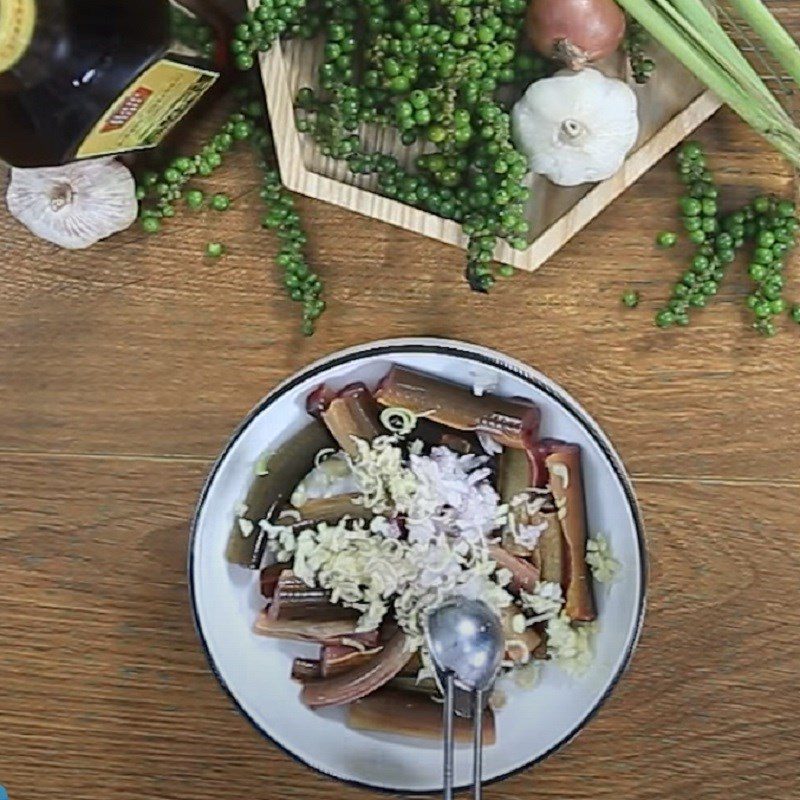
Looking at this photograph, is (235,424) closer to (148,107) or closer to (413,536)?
(413,536)

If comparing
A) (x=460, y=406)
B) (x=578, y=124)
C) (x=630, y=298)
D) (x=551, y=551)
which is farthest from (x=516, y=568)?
(x=578, y=124)

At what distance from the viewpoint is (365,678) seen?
1.00 metres

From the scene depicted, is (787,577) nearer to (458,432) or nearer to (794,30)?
(458,432)

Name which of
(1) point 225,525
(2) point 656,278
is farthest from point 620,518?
(1) point 225,525

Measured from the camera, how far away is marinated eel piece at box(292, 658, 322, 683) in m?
1.05

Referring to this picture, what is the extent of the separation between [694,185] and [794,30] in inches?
5.8

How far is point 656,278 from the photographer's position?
1028 millimetres

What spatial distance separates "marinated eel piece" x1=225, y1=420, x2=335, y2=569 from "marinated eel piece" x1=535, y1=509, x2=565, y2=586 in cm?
19

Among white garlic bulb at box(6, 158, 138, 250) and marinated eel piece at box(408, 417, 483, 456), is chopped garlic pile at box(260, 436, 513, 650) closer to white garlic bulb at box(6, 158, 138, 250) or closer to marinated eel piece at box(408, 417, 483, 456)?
marinated eel piece at box(408, 417, 483, 456)

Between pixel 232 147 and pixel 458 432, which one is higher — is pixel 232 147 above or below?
above

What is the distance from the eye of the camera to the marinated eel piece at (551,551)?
1.00 metres

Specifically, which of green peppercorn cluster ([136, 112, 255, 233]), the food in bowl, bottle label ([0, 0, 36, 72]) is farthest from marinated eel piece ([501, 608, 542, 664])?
bottle label ([0, 0, 36, 72])

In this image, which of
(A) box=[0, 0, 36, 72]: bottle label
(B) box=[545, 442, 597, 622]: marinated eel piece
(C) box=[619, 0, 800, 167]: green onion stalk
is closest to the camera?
(A) box=[0, 0, 36, 72]: bottle label

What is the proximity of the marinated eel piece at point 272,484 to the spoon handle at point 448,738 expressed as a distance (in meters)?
0.20
